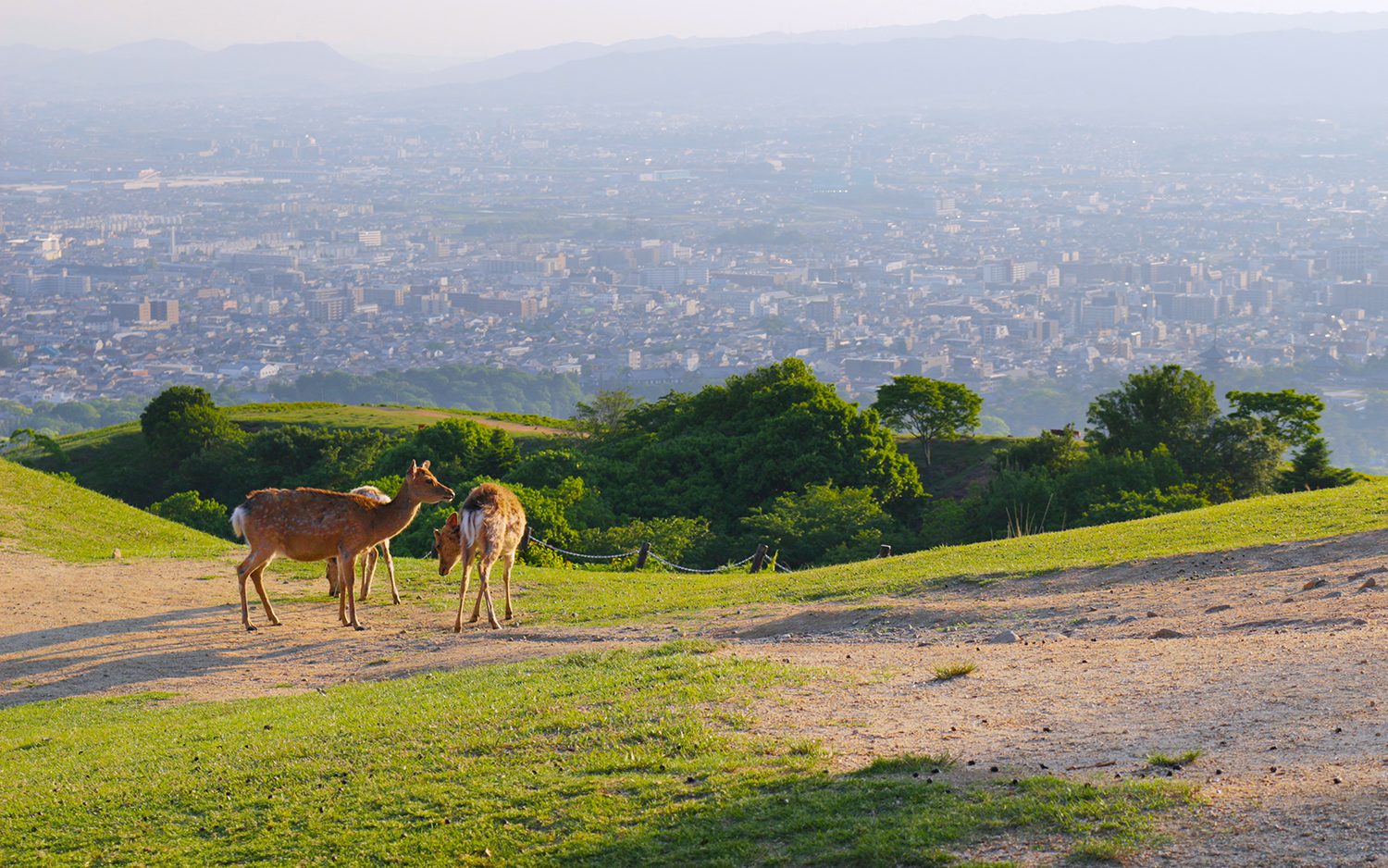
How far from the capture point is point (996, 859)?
284 inches

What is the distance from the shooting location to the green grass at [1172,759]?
8344 millimetres

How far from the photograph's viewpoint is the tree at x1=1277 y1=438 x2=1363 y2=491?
3819 cm

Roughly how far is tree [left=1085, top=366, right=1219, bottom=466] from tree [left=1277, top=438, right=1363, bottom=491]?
2.73 metres

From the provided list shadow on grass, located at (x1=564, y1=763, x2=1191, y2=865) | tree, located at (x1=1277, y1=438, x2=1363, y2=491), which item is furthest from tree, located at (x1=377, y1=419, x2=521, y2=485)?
shadow on grass, located at (x1=564, y1=763, x2=1191, y2=865)

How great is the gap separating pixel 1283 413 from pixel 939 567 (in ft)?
83.7

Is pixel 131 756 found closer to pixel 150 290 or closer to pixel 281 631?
pixel 281 631

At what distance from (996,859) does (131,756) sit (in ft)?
24.1

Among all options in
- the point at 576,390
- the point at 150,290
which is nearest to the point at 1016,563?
the point at 576,390

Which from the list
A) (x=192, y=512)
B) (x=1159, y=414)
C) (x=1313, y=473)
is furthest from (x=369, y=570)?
(x=1159, y=414)

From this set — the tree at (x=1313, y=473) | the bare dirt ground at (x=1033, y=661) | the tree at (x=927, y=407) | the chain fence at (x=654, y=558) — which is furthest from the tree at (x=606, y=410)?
the bare dirt ground at (x=1033, y=661)

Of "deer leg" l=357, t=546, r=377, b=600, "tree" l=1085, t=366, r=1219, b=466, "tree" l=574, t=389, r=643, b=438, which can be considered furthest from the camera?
Answer: "tree" l=574, t=389, r=643, b=438

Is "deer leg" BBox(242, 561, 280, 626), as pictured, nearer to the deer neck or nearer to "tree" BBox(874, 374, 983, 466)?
the deer neck

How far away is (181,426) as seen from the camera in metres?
53.1

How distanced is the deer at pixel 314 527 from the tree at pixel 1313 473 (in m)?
29.3
